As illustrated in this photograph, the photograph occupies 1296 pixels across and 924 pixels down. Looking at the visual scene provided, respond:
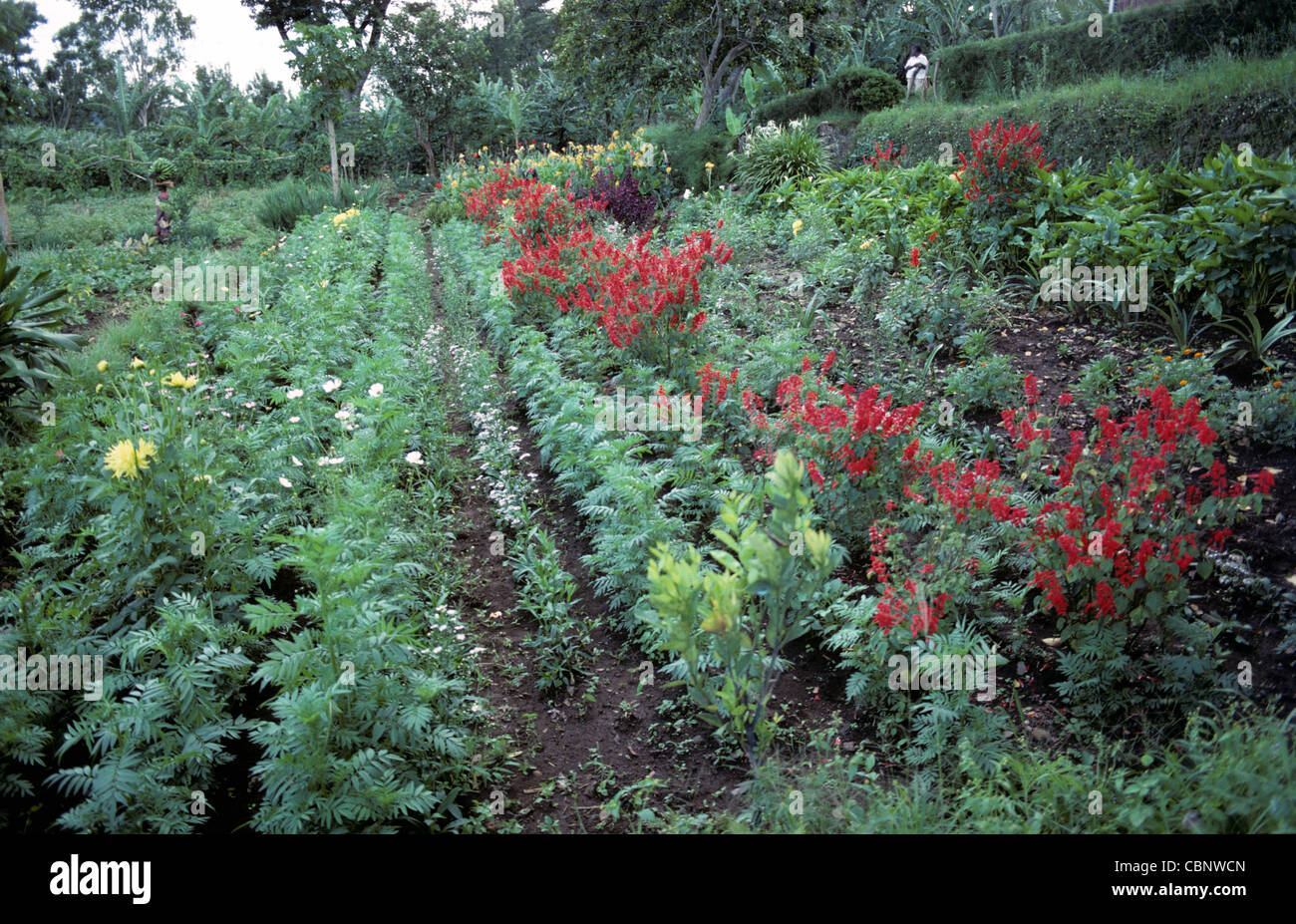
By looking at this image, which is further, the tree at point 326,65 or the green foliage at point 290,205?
→ the tree at point 326,65

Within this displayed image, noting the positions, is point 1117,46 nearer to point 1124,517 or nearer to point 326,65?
point 1124,517

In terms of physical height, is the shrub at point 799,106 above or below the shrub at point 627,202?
above

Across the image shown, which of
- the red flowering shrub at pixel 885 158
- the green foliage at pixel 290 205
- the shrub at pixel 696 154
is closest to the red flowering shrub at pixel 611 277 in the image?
the red flowering shrub at pixel 885 158

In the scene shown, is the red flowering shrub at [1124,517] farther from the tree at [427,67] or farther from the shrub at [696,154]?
the tree at [427,67]

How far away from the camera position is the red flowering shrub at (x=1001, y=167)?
21.3 ft

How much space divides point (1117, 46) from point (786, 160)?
4.57 metres

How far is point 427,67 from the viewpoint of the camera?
22172 millimetres

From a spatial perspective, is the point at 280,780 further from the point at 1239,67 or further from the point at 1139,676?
the point at 1239,67

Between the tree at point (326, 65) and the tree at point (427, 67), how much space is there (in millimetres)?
5093

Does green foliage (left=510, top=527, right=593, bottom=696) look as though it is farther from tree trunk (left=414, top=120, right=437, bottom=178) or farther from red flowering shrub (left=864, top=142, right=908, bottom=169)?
tree trunk (left=414, top=120, right=437, bottom=178)

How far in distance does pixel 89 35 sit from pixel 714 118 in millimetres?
32755

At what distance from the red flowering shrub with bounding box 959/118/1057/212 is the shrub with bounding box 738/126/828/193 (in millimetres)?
4320

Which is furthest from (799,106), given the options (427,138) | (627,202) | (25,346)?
(427,138)

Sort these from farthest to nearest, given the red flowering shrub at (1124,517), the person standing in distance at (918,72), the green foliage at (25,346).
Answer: the person standing in distance at (918,72) < the green foliage at (25,346) < the red flowering shrub at (1124,517)
